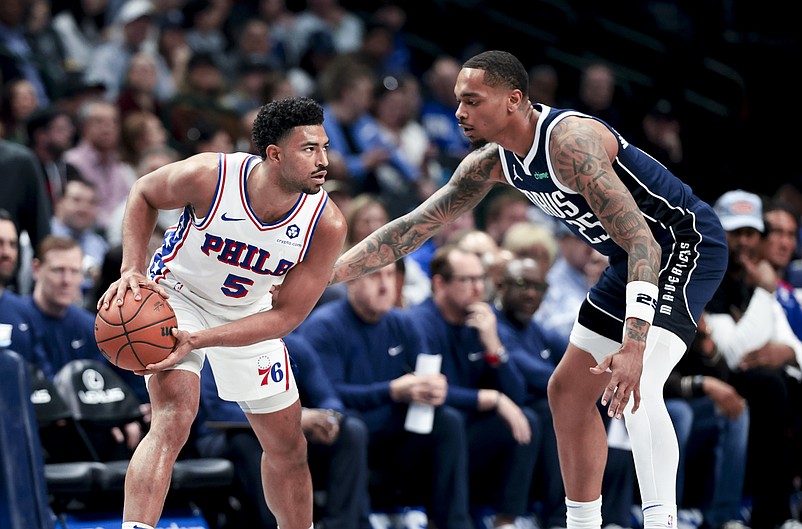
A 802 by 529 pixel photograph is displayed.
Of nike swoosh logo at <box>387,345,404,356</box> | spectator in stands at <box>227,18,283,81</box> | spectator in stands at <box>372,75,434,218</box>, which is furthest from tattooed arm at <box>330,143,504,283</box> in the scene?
spectator in stands at <box>227,18,283,81</box>

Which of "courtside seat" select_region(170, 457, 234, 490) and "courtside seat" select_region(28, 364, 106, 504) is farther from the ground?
"courtside seat" select_region(28, 364, 106, 504)

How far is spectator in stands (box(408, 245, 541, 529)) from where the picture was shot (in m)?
7.52

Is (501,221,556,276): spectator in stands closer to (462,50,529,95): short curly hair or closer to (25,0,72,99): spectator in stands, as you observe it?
(462,50,529,95): short curly hair

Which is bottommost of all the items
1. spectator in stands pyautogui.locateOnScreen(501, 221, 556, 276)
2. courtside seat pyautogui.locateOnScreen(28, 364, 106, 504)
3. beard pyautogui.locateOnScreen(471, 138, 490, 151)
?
courtside seat pyautogui.locateOnScreen(28, 364, 106, 504)

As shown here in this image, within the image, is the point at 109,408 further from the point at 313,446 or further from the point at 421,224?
the point at 421,224

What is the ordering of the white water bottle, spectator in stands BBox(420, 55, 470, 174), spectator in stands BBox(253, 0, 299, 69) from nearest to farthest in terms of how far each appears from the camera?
the white water bottle, spectator in stands BBox(420, 55, 470, 174), spectator in stands BBox(253, 0, 299, 69)

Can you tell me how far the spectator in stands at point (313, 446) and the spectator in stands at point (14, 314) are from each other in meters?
0.94

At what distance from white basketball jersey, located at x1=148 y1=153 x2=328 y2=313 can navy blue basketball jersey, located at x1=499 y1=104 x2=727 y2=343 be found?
954mm

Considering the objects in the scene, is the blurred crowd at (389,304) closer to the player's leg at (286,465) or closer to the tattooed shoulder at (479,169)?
the player's leg at (286,465)

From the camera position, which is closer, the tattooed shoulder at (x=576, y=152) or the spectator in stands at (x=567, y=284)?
the tattooed shoulder at (x=576, y=152)

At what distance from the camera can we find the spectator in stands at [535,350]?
25.4 ft

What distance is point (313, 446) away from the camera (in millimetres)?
6965

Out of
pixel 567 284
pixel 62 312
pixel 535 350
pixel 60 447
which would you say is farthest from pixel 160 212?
pixel 567 284

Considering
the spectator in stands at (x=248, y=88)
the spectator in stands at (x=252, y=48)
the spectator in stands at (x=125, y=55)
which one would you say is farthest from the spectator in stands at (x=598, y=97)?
the spectator in stands at (x=125, y=55)
